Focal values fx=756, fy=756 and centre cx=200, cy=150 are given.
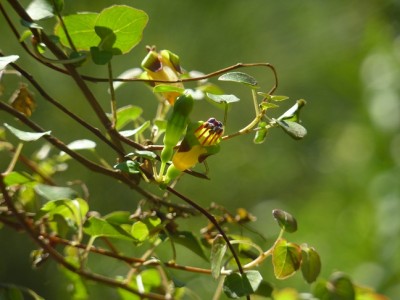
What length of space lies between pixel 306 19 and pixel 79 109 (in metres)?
0.66

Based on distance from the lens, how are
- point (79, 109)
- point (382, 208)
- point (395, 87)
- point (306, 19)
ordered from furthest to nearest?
point (306, 19), point (79, 109), point (395, 87), point (382, 208)

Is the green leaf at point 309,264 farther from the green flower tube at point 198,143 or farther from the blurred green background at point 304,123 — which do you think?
the blurred green background at point 304,123

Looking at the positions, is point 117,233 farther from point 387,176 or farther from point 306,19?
point 306,19

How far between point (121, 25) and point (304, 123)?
4.95 ft

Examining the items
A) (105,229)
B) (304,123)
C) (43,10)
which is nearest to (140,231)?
(105,229)

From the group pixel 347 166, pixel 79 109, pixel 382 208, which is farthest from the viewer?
pixel 347 166

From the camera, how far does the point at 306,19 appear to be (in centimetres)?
192

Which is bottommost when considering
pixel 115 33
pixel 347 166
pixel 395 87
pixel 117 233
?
pixel 347 166

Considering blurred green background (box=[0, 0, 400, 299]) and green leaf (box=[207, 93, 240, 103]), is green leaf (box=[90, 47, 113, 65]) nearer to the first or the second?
green leaf (box=[207, 93, 240, 103])

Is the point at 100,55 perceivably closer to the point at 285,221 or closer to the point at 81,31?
the point at 81,31

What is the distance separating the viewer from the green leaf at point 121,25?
38 cm

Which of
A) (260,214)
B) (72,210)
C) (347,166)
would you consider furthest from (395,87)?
(72,210)

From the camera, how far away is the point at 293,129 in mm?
360

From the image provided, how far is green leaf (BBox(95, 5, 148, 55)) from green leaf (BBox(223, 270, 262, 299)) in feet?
0.42
